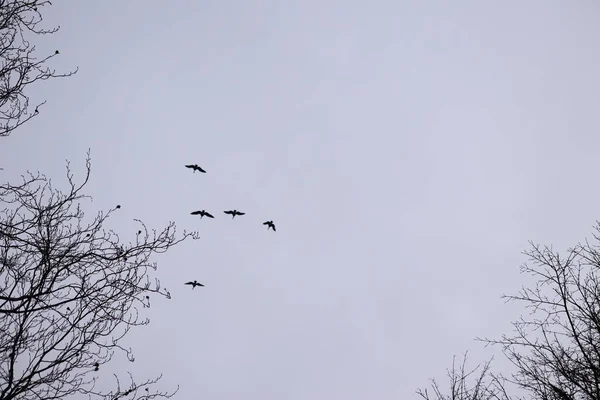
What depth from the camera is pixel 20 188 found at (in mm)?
4559

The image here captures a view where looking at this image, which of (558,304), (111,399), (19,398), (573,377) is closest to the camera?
(19,398)

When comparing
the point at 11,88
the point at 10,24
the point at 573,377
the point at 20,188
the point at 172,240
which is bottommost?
the point at 573,377

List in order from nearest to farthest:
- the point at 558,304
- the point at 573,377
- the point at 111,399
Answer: the point at 111,399, the point at 573,377, the point at 558,304

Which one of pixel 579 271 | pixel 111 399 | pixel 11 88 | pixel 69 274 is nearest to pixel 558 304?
pixel 579 271

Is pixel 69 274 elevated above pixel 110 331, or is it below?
above

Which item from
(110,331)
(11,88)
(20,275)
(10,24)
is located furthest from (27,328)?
(10,24)

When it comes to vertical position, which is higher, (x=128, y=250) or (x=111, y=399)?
(x=128, y=250)

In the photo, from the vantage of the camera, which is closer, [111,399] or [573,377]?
[111,399]

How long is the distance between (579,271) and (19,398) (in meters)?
10.2

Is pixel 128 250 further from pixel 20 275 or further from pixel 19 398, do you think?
pixel 19 398

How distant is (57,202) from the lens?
4.86 meters

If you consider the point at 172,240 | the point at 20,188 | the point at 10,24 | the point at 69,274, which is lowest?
the point at 69,274

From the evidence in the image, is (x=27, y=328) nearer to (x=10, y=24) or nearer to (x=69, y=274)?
(x=69, y=274)

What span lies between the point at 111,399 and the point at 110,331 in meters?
1.04
